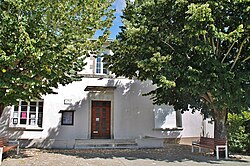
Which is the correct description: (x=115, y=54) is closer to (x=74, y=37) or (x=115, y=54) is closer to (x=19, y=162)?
(x=74, y=37)

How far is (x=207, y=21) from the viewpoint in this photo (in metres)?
8.52

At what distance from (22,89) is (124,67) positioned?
4.42 m

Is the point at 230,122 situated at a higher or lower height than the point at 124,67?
lower

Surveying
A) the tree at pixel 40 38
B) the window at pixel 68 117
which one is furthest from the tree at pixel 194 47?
the window at pixel 68 117

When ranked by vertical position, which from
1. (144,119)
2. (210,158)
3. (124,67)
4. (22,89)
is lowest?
(210,158)

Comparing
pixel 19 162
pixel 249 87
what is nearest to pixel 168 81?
pixel 249 87

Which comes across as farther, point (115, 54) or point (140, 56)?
point (115, 54)

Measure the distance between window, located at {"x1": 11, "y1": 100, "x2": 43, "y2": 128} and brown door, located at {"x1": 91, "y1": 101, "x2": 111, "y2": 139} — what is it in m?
3.21

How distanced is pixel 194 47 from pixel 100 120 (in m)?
8.66

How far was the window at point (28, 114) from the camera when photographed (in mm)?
14057

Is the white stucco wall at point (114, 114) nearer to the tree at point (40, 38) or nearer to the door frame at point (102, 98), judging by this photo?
the door frame at point (102, 98)

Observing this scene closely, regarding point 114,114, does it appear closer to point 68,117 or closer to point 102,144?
point 102,144

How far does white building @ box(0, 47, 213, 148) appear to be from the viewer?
14164 millimetres

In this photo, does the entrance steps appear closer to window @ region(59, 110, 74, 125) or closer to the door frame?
the door frame
